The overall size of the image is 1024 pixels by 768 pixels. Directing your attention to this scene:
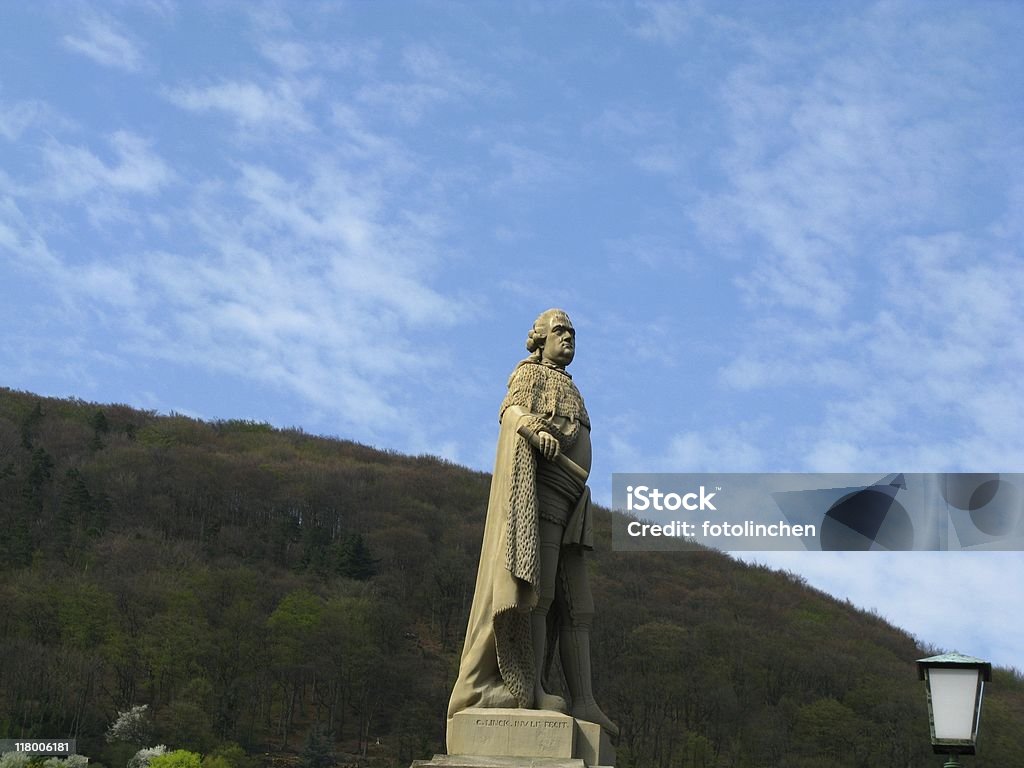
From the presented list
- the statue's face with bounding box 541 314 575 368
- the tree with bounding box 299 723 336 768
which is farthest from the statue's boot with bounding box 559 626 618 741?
the tree with bounding box 299 723 336 768

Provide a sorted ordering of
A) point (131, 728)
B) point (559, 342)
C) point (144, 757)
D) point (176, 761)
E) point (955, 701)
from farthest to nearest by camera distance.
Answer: point (131, 728), point (144, 757), point (176, 761), point (559, 342), point (955, 701)

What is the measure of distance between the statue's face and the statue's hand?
77cm

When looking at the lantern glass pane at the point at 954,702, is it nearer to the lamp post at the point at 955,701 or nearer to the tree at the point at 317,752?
the lamp post at the point at 955,701

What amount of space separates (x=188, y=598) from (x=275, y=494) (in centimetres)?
2914

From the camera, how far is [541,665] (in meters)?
10.8

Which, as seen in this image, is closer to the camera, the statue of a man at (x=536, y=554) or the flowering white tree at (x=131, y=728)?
the statue of a man at (x=536, y=554)

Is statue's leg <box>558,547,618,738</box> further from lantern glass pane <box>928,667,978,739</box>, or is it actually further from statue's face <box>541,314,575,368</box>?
lantern glass pane <box>928,667,978,739</box>

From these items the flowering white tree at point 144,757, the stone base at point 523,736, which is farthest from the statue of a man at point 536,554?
the flowering white tree at point 144,757

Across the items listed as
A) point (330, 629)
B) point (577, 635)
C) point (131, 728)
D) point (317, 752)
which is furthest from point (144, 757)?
point (577, 635)

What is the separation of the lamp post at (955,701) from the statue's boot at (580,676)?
2.91 m

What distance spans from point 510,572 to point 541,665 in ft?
2.52

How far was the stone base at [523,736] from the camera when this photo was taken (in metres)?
10.2

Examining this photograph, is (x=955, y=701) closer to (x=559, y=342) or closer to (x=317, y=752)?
(x=559, y=342)

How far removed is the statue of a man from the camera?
415 inches
